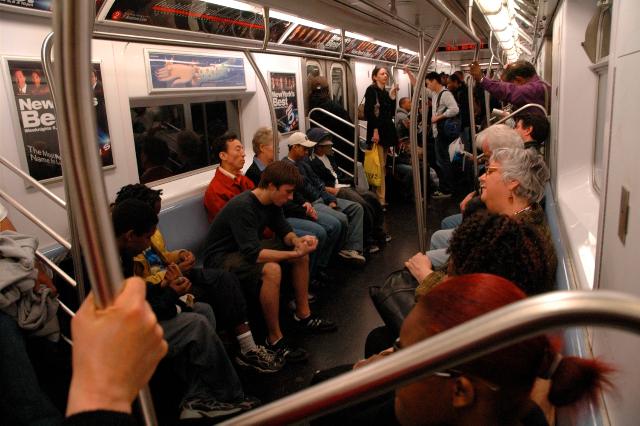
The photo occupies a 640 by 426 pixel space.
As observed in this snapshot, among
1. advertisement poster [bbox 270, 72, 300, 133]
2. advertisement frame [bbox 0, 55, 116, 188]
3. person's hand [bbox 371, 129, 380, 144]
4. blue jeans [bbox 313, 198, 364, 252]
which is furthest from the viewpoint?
person's hand [bbox 371, 129, 380, 144]

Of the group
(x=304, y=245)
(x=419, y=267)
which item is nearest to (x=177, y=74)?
(x=304, y=245)

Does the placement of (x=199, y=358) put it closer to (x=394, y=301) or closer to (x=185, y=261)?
(x=185, y=261)

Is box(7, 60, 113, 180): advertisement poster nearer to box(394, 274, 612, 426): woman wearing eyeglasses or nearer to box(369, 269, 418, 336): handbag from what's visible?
box(369, 269, 418, 336): handbag

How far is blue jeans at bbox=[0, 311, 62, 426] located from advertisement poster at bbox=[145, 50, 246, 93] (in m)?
2.83

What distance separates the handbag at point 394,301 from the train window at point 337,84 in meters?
6.36

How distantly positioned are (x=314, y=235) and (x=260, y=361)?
142 cm

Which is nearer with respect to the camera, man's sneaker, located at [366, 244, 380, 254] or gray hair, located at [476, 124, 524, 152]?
gray hair, located at [476, 124, 524, 152]

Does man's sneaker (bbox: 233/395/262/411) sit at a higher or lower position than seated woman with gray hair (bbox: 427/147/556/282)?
lower

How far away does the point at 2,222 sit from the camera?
7.70 ft

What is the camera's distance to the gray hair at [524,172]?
7.78 feet

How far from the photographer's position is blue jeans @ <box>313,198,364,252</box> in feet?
15.5

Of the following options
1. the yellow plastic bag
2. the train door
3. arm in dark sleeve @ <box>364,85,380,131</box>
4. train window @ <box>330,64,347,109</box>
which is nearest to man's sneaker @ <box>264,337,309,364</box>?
the yellow plastic bag

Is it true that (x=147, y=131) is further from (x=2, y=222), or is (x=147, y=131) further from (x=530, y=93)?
(x=530, y=93)

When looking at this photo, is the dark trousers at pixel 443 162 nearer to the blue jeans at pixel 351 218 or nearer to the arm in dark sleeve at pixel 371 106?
the arm in dark sleeve at pixel 371 106
